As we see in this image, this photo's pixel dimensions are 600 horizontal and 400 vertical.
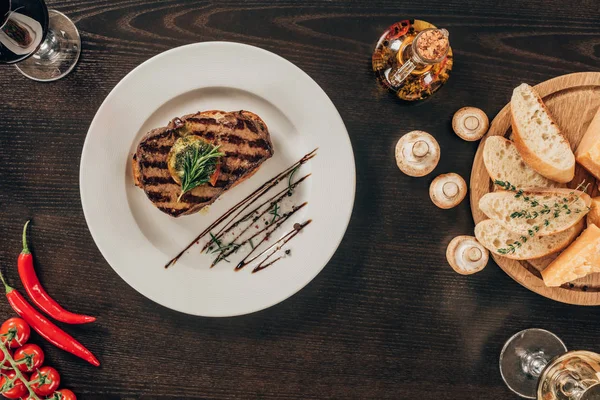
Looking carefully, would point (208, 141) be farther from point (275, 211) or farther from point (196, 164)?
point (275, 211)

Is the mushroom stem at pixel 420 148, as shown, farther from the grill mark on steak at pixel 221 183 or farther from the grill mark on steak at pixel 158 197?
the grill mark on steak at pixel 158 197

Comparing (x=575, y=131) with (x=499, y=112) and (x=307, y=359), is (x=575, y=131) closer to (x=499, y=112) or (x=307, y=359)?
(x=499, y=112)

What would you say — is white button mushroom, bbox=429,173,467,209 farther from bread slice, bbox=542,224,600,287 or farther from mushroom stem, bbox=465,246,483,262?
bread slice, bbox=542,224,600,287

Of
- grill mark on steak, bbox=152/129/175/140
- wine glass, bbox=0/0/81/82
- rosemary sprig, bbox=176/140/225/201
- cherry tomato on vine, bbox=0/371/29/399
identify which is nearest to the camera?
wine glass, bbox=0/0/81/82

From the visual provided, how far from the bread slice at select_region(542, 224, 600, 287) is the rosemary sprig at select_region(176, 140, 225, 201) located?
4.89ft

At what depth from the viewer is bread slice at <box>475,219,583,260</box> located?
1.96 m

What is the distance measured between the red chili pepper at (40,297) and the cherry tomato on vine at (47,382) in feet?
0.82

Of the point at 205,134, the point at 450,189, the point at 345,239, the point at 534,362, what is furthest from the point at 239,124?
the point at 534,362

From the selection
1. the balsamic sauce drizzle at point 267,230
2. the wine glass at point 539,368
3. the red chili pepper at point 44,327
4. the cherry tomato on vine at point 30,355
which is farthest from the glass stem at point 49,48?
the wine glass at point 539,368

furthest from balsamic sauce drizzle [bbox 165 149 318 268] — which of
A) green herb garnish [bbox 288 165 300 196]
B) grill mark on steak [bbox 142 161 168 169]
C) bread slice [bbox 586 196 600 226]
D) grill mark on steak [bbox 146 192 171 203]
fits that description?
bread slice [bbox 586 196 600 226]

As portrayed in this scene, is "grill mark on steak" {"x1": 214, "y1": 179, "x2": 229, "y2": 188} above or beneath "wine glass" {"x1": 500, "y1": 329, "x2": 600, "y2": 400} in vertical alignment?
above

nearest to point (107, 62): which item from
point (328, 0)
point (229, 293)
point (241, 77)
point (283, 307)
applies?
point (241, 77)

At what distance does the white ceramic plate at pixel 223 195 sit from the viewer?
1.96 metres

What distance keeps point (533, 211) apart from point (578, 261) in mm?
264
